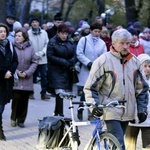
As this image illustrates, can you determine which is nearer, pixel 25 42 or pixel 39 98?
pixel 25 42

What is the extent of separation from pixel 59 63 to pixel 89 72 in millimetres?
726

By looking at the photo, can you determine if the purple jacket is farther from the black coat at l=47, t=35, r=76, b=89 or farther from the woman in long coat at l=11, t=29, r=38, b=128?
the black coat at l=47, t=35, r=76, b=89

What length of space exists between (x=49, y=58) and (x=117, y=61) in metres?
3.95

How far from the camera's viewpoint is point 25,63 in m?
9.93

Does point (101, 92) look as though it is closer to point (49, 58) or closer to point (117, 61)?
point (117, 61)

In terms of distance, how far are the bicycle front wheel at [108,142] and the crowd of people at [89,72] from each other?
0.23 metres

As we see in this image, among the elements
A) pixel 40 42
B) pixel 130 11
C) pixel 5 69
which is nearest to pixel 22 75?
pixel 5 69

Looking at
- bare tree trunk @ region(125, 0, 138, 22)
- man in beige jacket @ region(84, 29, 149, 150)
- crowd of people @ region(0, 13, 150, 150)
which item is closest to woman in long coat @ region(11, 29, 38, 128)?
crowd of people @ region(0, 13, 150, 150)

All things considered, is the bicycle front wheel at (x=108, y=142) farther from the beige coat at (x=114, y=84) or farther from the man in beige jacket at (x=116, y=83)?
the beige coat at (x=114, y=84)

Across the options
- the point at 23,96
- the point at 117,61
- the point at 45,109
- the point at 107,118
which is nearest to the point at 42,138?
the point at 107,118

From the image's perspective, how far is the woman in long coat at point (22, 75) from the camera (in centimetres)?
980

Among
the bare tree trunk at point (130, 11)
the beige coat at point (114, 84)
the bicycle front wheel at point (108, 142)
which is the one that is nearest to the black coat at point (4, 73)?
the beige coat at point (114, 84)

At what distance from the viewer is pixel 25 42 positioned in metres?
9.91

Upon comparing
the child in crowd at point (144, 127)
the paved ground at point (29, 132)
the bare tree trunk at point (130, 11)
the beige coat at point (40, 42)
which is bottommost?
the paved ground at point (29, 132)
